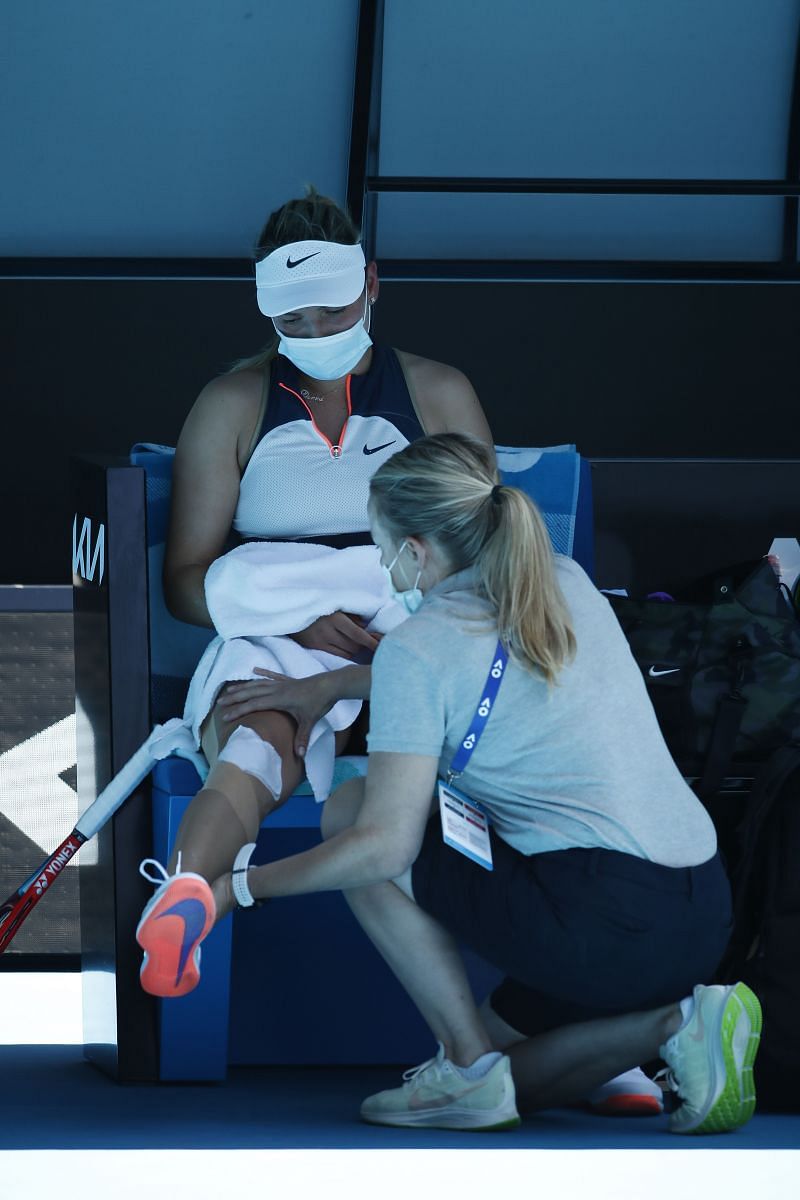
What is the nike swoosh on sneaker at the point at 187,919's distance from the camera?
1.66 m

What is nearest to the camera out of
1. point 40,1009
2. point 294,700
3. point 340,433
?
point 294,700

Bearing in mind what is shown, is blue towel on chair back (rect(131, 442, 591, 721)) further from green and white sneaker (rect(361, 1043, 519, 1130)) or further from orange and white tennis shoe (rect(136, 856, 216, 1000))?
green and white sneaker (rect(361, 1043, 519, 1130))

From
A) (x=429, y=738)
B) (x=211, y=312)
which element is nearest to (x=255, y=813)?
(x=429, y=738)

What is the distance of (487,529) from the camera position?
170 cm

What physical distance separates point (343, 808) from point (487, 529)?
375 mm

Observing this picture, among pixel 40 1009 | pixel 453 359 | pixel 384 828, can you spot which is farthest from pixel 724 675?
pixel 453 359

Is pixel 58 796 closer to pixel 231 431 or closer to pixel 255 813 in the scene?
pixel 231 431

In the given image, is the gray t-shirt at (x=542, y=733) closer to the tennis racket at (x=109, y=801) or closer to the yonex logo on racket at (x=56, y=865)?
the tennis racket at (x=109, y=801)

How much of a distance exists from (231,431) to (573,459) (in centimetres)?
60

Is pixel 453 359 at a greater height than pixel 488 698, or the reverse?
pixel 453 359

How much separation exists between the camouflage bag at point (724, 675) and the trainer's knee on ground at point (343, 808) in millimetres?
506
